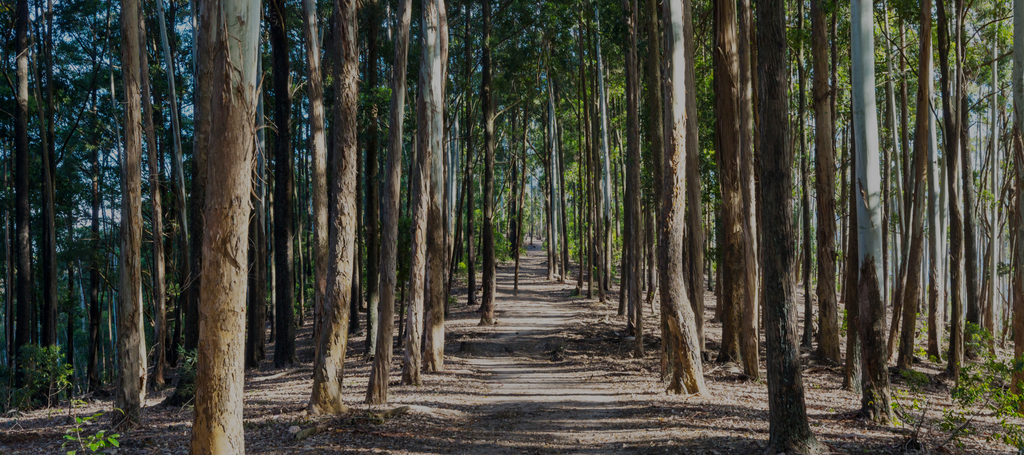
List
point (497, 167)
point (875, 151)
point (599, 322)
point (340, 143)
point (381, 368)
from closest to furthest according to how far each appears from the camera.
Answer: point (875, 151), point (340, 143), point (381, 368), point (599, 322), point (497, 167)

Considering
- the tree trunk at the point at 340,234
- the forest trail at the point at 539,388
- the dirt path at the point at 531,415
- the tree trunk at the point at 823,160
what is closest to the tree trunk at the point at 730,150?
the tree trunk at the point at 823,160

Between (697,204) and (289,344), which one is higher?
(697,204)

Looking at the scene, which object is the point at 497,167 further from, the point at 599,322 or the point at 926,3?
the point at 926,3

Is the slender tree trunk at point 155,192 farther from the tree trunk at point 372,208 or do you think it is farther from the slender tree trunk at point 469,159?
the slender tree trunk at point 469,159

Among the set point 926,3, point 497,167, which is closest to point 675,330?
point 926,3

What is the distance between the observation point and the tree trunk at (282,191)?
551 inches

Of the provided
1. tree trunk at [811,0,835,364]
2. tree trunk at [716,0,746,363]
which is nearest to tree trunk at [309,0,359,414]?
tree trunk at [716,0,746,363]

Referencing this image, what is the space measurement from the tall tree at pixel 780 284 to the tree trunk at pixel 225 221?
4524 mm

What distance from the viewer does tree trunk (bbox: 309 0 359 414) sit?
8102mm

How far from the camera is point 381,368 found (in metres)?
8.86

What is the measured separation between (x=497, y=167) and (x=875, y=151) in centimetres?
3924

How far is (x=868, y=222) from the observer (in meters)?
7.37

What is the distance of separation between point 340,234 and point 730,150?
22.7ft

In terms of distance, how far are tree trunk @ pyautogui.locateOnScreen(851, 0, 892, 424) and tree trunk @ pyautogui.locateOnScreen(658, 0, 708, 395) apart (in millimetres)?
2352
